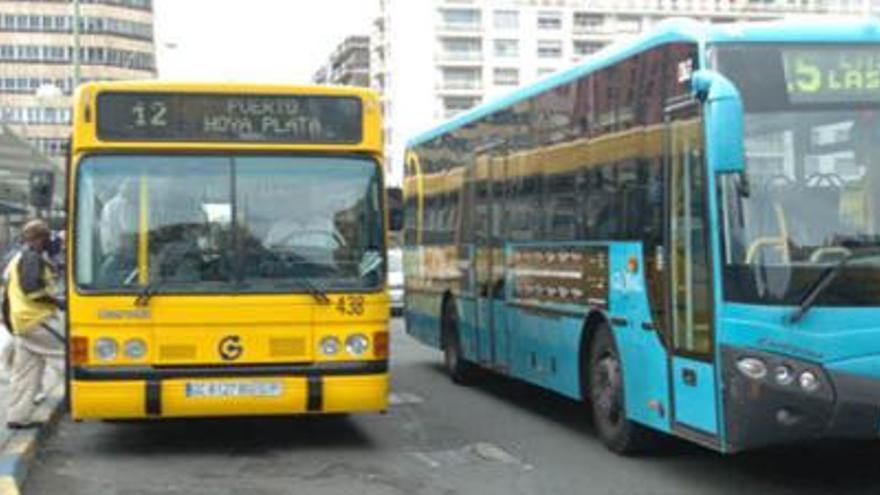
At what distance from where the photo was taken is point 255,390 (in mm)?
10625

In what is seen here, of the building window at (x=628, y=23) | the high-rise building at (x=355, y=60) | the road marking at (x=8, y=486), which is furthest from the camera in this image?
the high-rise building at (x=355, y=60)

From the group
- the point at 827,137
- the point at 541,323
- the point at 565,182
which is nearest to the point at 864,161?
the point at 827,137

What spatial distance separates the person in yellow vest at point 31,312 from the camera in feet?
37.6

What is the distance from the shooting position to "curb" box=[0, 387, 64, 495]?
9.16 metres

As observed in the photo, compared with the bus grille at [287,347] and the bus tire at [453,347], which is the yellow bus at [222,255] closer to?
the bus grille at [287,347]

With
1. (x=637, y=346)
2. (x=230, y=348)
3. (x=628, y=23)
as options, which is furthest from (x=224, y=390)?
(x=628, y=23)

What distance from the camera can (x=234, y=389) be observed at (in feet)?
34.8

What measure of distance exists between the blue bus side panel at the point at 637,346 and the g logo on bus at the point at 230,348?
269cm

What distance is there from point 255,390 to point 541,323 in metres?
2.72

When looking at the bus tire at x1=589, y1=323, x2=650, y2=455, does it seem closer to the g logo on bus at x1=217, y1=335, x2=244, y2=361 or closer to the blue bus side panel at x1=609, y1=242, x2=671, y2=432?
the blue bus side panel at x1=609, y1=242, x2=671, y2=432

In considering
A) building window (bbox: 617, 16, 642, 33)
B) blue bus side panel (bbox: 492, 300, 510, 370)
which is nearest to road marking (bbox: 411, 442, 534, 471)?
blue bus side panel (bbox: 492, 300, 510, 370)

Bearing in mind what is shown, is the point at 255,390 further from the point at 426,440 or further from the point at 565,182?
the point at 565,182

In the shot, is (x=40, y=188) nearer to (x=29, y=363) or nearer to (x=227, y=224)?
(x=29, y=363)

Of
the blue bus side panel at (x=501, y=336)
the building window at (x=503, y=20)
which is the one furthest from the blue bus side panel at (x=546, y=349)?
the building window at (x=503, y=20)
